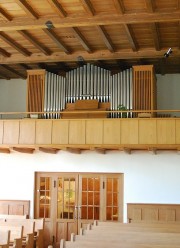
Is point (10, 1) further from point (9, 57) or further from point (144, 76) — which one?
point (144, 76)

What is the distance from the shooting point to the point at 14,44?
11852 millimetres

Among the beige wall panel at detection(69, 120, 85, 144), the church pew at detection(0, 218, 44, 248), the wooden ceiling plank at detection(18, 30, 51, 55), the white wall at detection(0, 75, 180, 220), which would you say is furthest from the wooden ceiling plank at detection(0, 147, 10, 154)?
the wooden ceiling plank at detection(18, 30, 51, 55)

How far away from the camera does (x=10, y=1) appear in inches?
355

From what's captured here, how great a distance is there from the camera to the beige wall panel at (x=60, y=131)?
11133 millimetres

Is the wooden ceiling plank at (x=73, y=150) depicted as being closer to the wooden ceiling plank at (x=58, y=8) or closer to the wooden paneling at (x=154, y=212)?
the wooden paneling at (x=154, y=212)

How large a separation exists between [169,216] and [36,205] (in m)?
3.90

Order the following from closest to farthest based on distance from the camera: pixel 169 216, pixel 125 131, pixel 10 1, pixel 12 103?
pixel 10 1 → pixel 125 131 → pixel 169 216 → pixel 12 103

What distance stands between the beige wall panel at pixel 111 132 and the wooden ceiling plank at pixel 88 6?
115 inches

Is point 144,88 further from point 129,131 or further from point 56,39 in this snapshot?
point 56,39

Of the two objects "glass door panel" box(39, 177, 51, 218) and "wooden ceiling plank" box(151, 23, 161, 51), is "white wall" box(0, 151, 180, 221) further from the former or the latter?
"wooden ceiling plank" box(151, 23, 161, 51)

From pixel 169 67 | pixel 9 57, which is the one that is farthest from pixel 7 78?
pixel 169 67

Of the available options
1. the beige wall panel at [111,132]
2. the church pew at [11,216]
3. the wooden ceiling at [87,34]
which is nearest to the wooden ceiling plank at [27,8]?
the wooden ceiling at [87,34]

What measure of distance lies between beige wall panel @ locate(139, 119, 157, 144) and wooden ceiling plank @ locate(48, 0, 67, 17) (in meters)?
3.33

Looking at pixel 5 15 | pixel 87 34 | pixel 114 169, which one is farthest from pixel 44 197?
pixel 5 15
